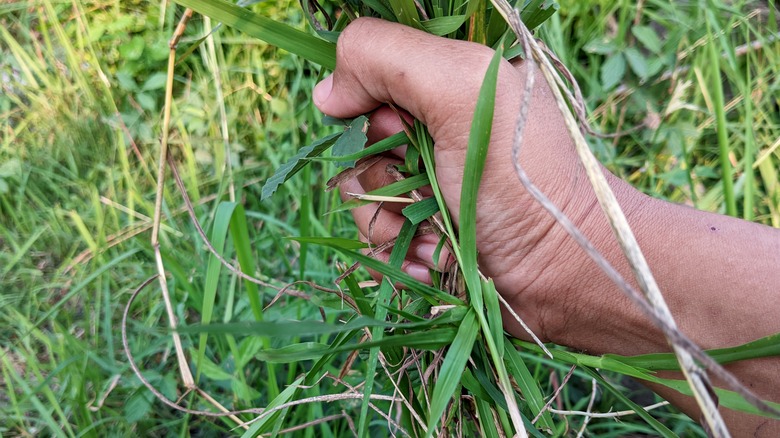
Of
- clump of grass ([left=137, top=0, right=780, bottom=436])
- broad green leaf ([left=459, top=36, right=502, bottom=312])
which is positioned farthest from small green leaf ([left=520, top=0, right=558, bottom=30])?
broad green leaf ([left=459, top=36, right=502, bottom=312])

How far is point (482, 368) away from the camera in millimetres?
716

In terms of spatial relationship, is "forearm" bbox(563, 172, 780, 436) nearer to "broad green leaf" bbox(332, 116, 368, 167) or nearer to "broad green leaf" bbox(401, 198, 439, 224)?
"broad green leaf" bbox(401, 198, 439, 224)

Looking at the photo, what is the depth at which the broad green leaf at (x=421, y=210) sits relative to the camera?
0.73m

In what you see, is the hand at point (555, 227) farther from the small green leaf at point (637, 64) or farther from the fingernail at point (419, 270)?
the small green leaf at point (637, 64)

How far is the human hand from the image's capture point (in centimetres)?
70

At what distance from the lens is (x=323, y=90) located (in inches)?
34.6

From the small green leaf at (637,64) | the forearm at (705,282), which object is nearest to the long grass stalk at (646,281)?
the forearm at (705,282)

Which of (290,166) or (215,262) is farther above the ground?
(290,166)

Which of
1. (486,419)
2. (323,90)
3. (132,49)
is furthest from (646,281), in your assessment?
(132,49)

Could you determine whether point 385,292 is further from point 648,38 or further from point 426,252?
point 648,38

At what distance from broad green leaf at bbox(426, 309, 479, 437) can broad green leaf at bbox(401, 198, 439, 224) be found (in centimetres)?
14

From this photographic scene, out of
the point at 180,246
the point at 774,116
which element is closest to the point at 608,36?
the point at 774,116

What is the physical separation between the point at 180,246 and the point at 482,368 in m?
1.01

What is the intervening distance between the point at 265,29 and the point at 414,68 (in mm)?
197
